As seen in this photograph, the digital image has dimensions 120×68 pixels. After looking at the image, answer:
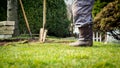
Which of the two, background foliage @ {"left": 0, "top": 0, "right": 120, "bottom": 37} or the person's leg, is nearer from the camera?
the person's leg

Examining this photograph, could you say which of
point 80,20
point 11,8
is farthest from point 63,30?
point 80,20

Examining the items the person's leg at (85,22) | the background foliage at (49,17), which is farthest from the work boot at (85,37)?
the background foliage at (49,17)

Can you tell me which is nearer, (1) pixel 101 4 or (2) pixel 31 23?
(1) pixel 101 4

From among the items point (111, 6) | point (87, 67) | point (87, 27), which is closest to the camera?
point (87, 67)

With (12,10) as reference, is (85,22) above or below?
below

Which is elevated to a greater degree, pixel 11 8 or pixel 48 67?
pixel 11 8

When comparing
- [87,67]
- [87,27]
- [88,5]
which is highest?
[88,5]

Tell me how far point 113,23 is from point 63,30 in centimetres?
741

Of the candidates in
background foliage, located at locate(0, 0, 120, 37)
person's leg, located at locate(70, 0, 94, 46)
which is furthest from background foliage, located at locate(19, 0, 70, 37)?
person's leg, located at locate(70, 0, 94, 46)

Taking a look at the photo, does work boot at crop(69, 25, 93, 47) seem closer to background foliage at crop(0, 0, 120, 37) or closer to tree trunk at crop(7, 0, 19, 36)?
tree trunk at crop(7, 0, 19, 36)

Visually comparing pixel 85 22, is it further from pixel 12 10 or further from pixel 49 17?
pixel 49 17

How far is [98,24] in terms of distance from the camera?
620cm

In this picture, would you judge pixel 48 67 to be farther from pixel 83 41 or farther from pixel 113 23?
pixel 113 23

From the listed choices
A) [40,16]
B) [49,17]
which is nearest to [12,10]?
[40,16]
